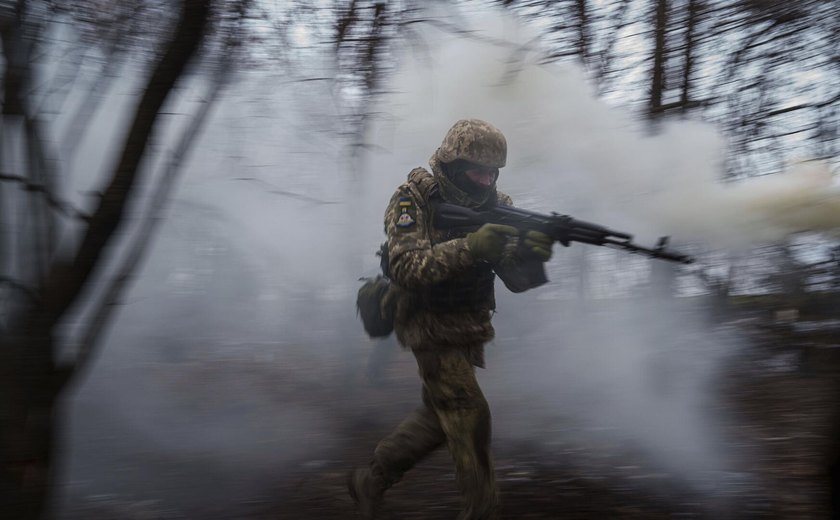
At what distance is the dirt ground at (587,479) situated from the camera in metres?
3.54

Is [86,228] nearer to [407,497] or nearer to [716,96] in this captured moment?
[407,497]

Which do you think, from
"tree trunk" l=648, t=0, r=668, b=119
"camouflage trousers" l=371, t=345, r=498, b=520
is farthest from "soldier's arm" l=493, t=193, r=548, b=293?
"tree trunk" l=648, t=0, r=668, b=119

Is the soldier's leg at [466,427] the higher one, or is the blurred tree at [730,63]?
the blurred tree at [730,63]

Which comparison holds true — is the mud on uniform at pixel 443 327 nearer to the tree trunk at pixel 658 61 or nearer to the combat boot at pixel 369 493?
the combat boot at pixel 369 493

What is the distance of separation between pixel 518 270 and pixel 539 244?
153mm

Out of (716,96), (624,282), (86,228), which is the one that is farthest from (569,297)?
(86,228)

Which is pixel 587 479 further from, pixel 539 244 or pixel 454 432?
pixel 539 244

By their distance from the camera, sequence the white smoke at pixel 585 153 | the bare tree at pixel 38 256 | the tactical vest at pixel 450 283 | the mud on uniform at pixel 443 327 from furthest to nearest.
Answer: the white smoke at pixel 585 153 < the tactical vest at pixel 450 283 < the mud on uniform at pixel 443 327 < the bare tree at pixel 38 256

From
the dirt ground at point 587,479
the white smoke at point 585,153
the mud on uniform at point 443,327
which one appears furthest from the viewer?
the white smoke at point 585,153

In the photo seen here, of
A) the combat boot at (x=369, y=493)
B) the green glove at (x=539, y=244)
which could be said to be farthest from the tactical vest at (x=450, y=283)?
the combat boot at (x=369, y=493)

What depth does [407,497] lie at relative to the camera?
12.7ft

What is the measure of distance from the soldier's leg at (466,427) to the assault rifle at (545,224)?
55 centimetres

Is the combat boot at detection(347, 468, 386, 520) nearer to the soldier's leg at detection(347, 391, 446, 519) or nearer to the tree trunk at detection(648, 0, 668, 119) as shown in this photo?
the soldier's leg at detection(347, 391, 446, 519)

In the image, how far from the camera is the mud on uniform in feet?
9.57
